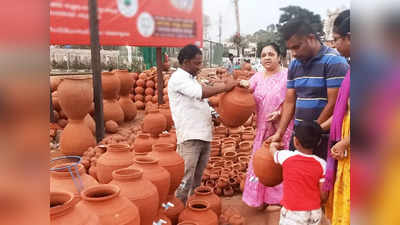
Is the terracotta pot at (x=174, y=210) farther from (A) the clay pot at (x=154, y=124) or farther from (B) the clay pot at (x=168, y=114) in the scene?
(B) the clay pot at (x=168, y=114)

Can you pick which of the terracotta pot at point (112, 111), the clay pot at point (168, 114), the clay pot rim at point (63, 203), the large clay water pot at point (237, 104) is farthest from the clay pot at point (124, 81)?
the clay pot rim at point (63, 203)

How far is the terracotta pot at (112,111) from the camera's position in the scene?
270 inches

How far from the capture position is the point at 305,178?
2.15m

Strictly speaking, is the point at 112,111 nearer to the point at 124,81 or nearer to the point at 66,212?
the point at 124,81

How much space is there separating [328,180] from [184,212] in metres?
1.42

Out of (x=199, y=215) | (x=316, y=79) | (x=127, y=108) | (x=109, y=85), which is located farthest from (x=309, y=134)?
(x=127, y=108)

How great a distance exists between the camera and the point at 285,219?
7.50 feet

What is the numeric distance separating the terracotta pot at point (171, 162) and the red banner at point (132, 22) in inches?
121

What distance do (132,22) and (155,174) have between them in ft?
14.2

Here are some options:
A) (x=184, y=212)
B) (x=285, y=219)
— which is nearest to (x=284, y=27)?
(x=285, y=219)

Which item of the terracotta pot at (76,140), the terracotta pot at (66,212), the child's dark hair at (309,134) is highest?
the child's dark hair at (309,134)

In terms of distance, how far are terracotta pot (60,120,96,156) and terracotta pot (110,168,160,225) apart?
343 cm

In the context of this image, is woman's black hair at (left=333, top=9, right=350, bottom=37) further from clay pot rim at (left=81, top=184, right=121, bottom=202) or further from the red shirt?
clay pot rim at (left=81, top=184, right=121, bottom=202)
